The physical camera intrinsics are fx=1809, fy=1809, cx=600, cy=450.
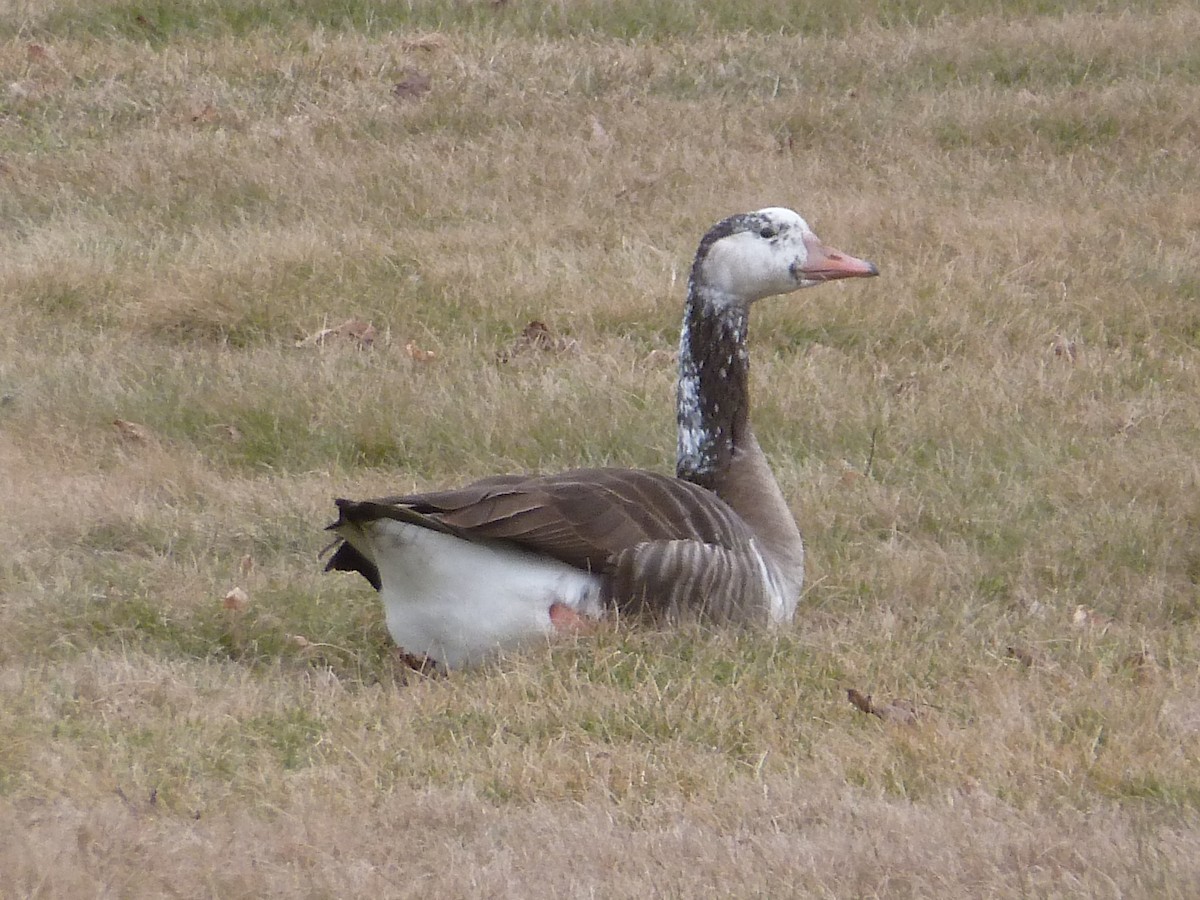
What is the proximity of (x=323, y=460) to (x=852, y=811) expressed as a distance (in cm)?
376

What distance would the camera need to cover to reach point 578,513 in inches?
197

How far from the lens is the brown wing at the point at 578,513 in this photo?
15.7 feet

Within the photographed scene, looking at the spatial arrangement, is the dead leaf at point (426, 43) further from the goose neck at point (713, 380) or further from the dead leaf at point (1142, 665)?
the dead leaf at point (1142, 665)

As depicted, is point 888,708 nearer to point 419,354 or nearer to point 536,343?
point 536,343

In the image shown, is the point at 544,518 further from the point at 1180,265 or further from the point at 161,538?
the point at 1180,265

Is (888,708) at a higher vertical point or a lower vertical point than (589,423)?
higher

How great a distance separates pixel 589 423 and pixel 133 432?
1836mm

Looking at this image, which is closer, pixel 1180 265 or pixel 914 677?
pixel 914 677

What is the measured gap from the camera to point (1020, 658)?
5039mm

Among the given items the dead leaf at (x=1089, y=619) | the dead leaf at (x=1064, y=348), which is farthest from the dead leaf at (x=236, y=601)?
the dead leaf at (x=1064, y=348)

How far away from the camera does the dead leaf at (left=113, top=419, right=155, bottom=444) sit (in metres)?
7.23

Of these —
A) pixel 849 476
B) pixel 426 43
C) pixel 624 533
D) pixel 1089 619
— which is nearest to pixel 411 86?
pixel 426 43

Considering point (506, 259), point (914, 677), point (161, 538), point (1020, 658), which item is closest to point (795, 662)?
point (914, 677)

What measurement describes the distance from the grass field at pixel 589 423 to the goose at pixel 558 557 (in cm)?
14
